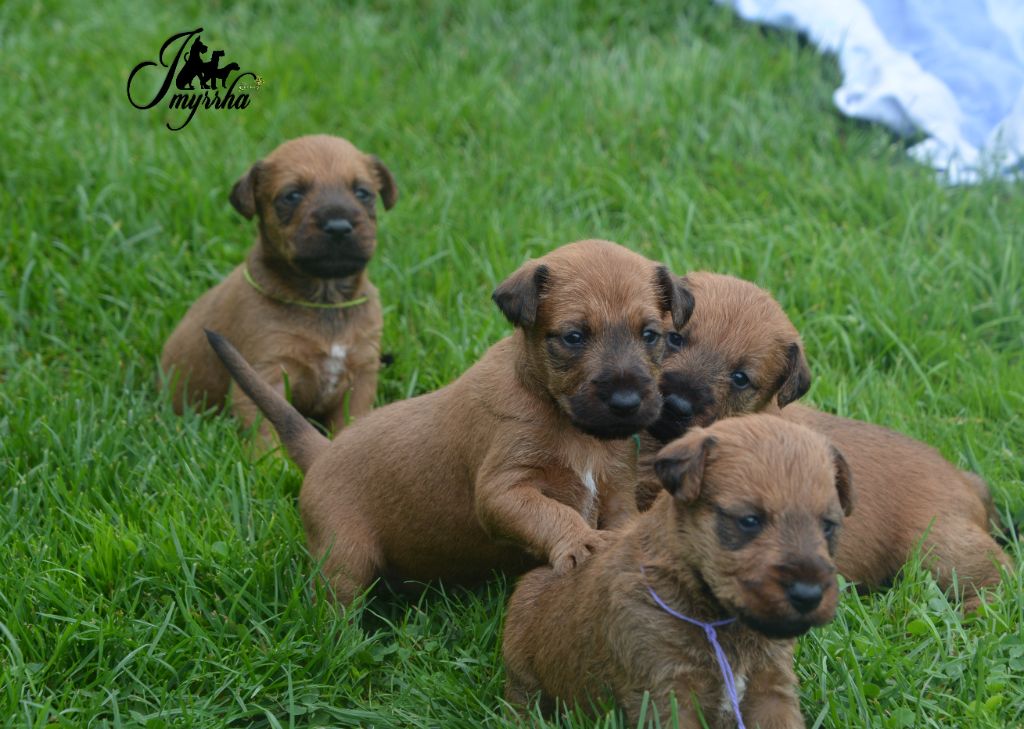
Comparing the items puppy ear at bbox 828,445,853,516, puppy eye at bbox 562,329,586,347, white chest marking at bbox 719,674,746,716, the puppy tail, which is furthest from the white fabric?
white chest marking at bbox 719,674,746,716

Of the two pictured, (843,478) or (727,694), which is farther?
(843,478)

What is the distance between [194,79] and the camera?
29.9ft

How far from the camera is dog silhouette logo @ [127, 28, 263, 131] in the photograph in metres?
8.83

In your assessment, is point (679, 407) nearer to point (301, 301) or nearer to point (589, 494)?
point (589, 494)

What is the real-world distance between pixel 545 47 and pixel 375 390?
380 cm

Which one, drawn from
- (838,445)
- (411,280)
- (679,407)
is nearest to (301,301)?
(411,280)

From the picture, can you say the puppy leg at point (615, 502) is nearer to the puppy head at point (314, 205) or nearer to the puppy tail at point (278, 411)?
the puppy tail at point (278, 411)

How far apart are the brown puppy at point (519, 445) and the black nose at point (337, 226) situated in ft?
3.84

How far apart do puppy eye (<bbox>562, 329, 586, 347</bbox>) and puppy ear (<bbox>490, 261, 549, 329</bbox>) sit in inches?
5.3

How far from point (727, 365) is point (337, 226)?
89.1 inches

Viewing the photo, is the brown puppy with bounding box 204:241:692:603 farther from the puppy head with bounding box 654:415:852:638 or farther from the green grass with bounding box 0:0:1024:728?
the puppy head with bounding box 654:415:852:638

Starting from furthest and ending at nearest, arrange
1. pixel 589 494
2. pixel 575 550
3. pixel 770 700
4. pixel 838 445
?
pixel 838 445, pixel 589 494, pixel 575 550, pixel 770 700

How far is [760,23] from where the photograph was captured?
948 cm

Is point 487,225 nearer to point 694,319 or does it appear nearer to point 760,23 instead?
point 694,319
